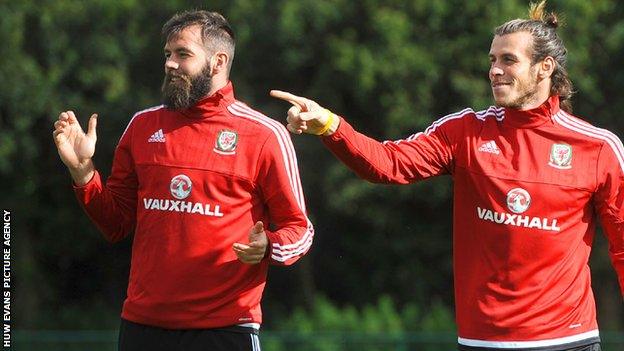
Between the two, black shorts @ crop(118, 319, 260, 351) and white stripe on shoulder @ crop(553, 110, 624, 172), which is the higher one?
white stripe on shoulder @ crop(553, 110, 624, 172)

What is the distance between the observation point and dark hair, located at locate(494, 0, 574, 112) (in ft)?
18.4

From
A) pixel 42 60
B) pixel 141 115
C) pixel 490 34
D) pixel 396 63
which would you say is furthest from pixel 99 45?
pixel 141 115

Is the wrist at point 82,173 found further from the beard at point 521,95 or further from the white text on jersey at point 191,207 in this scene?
the beard at point 521,95

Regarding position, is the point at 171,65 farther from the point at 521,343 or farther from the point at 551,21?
the point at 521,343

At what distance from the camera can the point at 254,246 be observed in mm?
5281

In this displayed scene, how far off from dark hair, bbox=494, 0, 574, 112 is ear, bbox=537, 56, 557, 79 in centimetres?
1

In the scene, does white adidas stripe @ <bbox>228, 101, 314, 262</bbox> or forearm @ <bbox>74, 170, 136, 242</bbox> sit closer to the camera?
white adidas stripe @ <bbox>228, 101, 314, 262</bbox>

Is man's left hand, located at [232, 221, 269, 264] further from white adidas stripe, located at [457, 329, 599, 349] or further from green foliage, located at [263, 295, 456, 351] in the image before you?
green foliage, located at [263, 295, 456, 351]

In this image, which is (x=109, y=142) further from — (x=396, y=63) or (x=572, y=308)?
(x=572, y=308)

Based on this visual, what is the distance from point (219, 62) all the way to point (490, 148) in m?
1.32

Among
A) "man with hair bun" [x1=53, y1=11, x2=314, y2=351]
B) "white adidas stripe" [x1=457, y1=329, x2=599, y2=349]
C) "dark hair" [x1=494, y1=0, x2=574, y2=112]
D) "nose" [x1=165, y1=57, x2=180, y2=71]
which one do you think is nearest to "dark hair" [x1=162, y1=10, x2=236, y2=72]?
"man with hair bun" [x1=53, y1=11, x2=314, y2=351]

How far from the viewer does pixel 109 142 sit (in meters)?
16.7

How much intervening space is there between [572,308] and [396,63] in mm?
10193

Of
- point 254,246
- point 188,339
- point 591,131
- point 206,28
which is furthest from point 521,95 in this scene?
point 188,339
